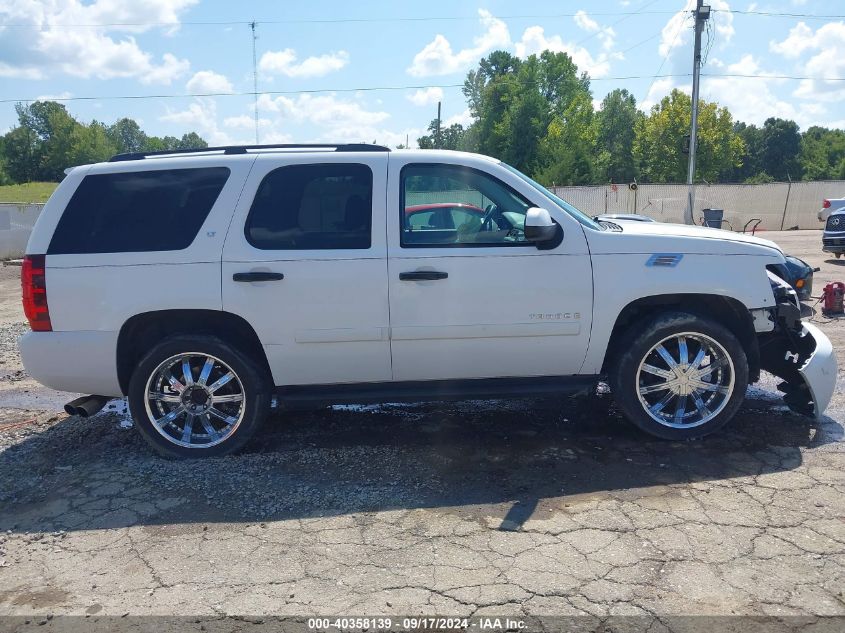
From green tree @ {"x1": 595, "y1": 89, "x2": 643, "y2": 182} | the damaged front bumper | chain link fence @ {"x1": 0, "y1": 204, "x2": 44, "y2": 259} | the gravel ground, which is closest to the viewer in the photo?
the gravel ground

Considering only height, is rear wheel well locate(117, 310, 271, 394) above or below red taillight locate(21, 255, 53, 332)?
below

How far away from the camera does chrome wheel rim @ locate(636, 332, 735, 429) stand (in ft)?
15.2

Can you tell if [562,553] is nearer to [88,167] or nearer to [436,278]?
[436,278]

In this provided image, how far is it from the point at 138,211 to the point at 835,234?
1443 cm

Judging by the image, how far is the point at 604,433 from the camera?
4.94 metres

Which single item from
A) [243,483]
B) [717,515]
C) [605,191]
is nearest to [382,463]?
[243,483]

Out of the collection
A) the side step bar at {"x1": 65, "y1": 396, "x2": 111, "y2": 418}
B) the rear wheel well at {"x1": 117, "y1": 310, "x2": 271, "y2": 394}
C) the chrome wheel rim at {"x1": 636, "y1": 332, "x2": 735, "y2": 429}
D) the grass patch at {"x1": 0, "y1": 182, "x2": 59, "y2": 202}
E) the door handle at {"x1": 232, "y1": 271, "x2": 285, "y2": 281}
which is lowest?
the side step bar at {"x1": 65, "y1": 396, "x2": 111, "y2": 418}

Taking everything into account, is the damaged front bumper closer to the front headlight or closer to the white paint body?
the front headlight

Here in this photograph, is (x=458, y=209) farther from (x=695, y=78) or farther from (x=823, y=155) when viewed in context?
(x=823, y=155)

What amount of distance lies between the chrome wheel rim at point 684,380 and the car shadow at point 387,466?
0.21 meters

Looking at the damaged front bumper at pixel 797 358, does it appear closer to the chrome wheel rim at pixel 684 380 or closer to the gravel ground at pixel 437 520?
the gravel ground at pixel 437 520

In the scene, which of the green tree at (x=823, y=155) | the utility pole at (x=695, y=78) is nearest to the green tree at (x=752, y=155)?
the green tree at (x=823, y=155)

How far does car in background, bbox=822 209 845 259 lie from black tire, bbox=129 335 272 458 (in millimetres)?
13774

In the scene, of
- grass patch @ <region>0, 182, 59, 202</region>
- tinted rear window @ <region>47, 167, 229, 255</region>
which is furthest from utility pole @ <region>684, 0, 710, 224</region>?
grass patch @ <region>0, 182, 59, 202</region>
